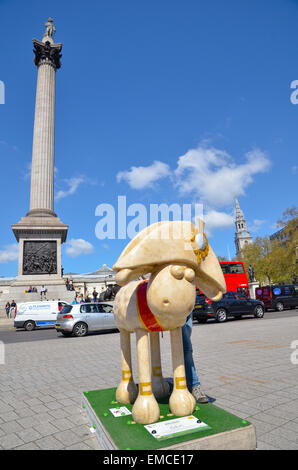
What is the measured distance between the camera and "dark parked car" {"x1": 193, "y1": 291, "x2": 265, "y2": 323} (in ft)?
52.3

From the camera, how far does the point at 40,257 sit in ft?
77.5

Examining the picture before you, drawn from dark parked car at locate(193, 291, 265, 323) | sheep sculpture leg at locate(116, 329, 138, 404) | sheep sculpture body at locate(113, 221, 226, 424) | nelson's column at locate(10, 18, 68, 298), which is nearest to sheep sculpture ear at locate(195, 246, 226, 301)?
sheep sculpture body at locate(113, 221, 226, 424)

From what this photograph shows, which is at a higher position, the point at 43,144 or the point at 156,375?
the point at 43,144

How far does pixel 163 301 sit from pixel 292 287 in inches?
948

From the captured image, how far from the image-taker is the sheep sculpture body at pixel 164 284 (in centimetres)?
282

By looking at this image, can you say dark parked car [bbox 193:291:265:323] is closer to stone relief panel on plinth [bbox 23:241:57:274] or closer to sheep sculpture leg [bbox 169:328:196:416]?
stone relief panel on plinth [bbox 23:241:57:274]

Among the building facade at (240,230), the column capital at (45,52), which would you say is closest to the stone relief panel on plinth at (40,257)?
the column capital at (45,52)

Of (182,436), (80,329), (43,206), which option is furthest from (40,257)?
(182,436)

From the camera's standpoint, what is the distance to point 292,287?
23.7 metres

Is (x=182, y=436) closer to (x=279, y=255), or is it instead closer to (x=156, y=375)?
(x=156, y=375)

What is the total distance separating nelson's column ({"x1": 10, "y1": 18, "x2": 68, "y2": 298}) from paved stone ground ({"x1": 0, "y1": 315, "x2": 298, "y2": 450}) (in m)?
15.0

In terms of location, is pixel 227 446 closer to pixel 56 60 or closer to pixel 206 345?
pixel 206 345

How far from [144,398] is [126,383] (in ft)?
2.32

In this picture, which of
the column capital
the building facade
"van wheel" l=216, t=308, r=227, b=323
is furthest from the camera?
the building facade
